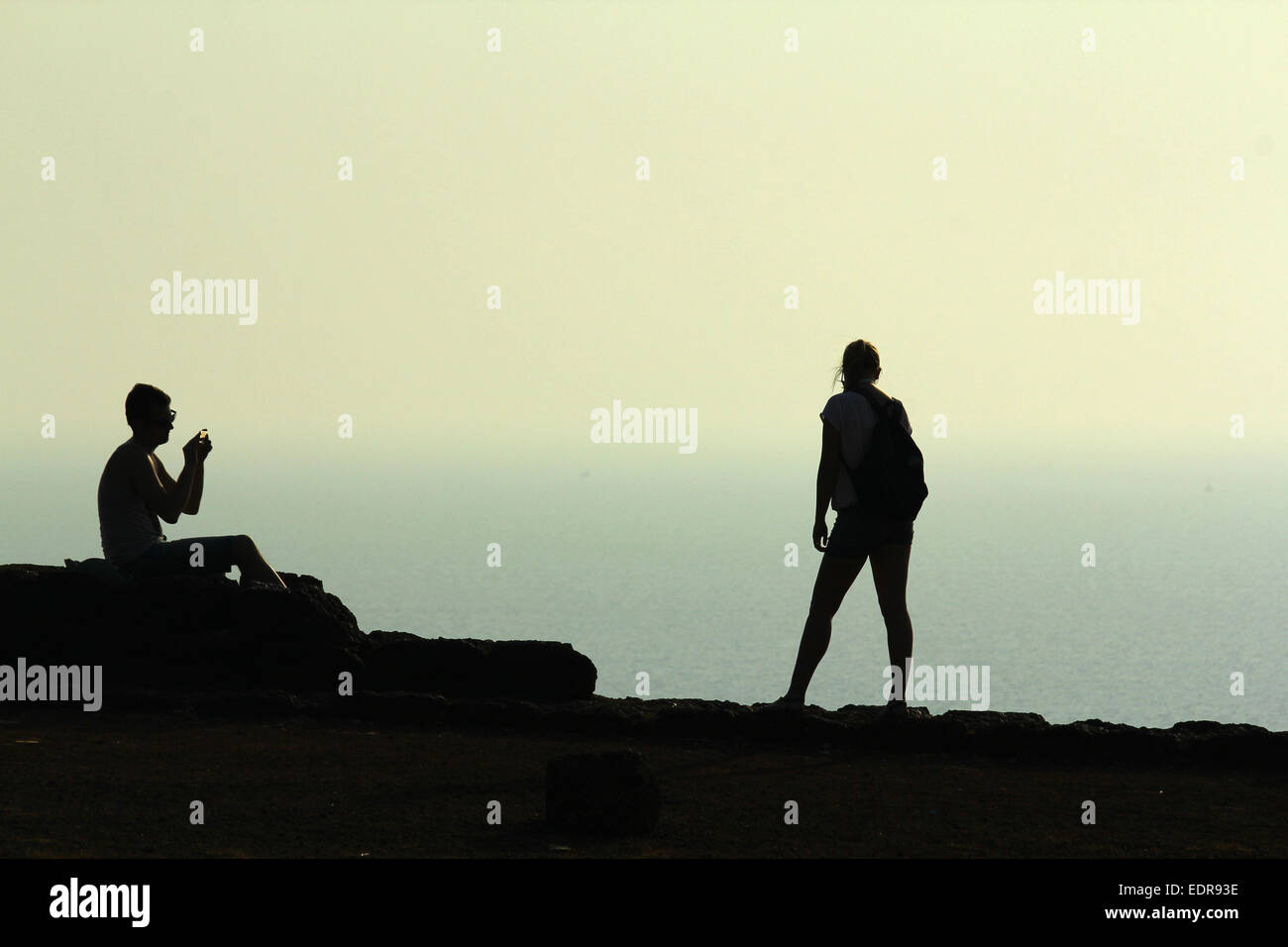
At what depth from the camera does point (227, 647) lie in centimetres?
1080

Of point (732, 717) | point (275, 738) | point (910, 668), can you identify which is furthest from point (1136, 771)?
point (275, 738)

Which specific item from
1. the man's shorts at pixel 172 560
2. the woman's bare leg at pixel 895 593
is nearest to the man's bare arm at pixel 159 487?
the man's shorts at pixel 172 560

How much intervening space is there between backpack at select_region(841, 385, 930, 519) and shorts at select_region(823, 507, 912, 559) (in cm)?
5

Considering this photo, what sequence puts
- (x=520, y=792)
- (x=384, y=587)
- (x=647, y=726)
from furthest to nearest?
(x=384, y=587) → (x=647, y=726) → (x=520, y=792)

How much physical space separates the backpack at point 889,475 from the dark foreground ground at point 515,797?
1508mm

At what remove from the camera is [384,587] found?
17925 cm

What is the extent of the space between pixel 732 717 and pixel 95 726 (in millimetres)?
3758

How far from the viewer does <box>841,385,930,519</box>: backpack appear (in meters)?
10.1

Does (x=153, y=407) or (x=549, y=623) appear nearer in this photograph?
(x=153, y=407)

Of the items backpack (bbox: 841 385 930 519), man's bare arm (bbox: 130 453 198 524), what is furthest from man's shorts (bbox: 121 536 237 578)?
backpack (bbox: 841 385 930 519)

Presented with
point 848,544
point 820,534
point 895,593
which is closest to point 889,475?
point 848,544
